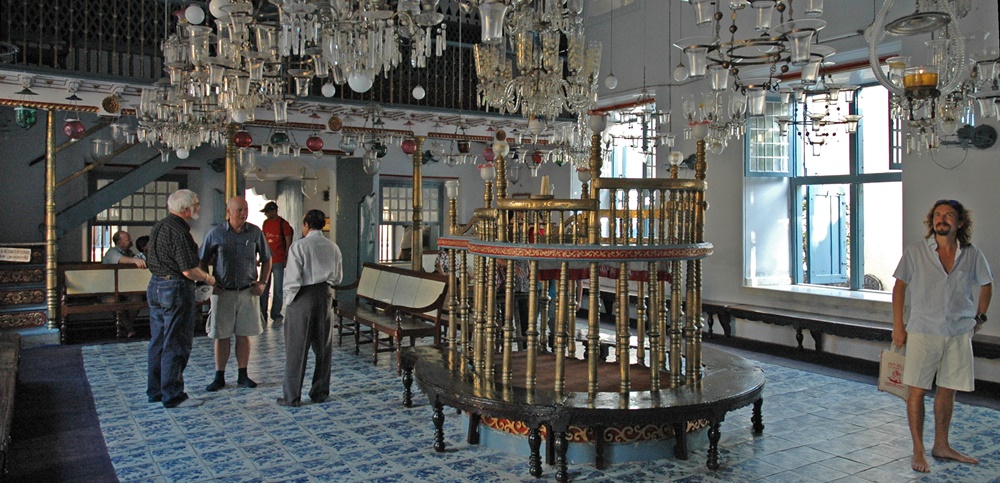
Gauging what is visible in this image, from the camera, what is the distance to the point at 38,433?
5.27 metres

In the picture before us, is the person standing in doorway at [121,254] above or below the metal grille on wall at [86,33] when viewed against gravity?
below

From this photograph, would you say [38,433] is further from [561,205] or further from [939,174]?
[939,174]

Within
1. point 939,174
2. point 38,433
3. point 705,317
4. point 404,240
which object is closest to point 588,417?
point 38,433

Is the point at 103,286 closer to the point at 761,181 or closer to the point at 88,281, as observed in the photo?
the point at 88,281

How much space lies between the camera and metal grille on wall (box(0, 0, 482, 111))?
27.1 feet

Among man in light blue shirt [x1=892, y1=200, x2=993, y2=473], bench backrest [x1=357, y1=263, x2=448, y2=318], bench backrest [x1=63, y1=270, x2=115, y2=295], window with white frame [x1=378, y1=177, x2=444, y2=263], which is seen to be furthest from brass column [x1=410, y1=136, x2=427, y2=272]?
man in light blue shirt [x1=892, y1=200, x2=993, y2=473]

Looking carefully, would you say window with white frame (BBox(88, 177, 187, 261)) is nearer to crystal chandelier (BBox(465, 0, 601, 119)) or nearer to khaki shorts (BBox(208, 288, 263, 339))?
khaki shorts (BBox(208, 288, 263, 339))

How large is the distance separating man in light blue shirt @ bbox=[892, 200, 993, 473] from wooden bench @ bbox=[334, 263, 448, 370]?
166 inches

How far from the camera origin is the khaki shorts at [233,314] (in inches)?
246

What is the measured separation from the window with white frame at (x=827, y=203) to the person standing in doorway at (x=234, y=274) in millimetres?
6451

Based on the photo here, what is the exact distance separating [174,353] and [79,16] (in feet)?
17.3

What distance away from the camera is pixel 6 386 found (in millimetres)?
5000

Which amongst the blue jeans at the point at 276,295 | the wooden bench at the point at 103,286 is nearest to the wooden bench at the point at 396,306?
the blue jeans at the point at 276,295

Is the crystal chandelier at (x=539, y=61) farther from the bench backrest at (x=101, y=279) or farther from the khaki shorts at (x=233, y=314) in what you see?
the bench backrest at (x=101, y=279)
